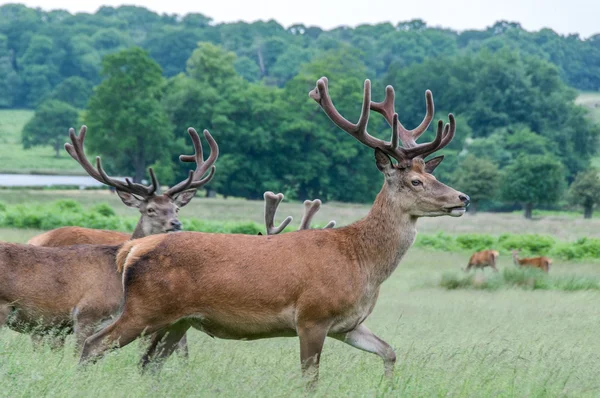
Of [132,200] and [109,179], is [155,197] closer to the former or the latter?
[132,200]

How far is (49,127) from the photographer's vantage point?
86125mm

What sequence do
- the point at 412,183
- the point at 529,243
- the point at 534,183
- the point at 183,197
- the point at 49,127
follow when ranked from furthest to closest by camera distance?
1. the point at 49,127
2. the point at 534,183
3. the point at 529,243
4. the point at 183,197
5. the point at 412,183

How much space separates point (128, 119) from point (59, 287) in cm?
5525

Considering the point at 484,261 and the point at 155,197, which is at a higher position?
the point at 155,197

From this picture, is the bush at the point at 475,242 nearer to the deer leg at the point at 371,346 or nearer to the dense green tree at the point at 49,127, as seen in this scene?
the deer leg at the point at 371,346

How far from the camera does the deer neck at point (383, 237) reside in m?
6.98

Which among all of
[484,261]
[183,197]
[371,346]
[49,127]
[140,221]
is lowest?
[49,127]

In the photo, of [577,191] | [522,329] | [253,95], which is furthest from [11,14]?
[522,329]

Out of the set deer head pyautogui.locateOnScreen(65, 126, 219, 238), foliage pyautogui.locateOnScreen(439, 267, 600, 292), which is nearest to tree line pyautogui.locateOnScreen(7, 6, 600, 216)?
foliage pyautogui.locateOnScreen(439, 267, 600, 292)

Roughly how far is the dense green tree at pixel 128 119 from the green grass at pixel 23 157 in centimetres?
925

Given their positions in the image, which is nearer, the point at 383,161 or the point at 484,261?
the point at 383,161

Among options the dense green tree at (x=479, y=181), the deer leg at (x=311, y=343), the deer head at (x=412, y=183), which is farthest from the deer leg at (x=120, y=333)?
the dense green tree at (x=479, y=181)

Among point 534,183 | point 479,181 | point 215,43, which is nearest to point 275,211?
point 479,181

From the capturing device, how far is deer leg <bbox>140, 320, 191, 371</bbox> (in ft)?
22.6
